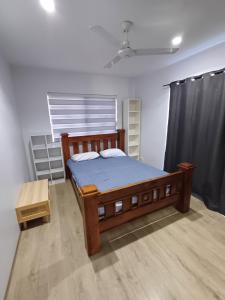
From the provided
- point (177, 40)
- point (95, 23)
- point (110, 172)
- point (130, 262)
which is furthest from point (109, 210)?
point (177, 40)

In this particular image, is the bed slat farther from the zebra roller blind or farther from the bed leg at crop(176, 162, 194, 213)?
the zebra roller blind

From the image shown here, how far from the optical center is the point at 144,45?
2.11m

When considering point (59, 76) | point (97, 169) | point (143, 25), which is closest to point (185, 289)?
point (97, 169)

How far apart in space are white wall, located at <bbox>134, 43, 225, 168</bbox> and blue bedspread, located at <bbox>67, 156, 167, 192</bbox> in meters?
1.00

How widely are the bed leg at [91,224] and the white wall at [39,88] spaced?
2.31 metres

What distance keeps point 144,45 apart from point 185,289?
2.83m

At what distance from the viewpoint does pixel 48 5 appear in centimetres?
132

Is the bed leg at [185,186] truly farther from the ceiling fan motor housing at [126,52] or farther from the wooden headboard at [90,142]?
the wooden headboard at [90,142]

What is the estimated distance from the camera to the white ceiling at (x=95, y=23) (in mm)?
1344

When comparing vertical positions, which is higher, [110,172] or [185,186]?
[110,172]

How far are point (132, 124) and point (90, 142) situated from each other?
1.27m

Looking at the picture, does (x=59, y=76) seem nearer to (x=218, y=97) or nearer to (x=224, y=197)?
(x=218, y=97)

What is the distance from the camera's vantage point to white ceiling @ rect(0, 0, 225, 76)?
1344 mm

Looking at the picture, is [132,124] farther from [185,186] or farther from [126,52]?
[126,52]
